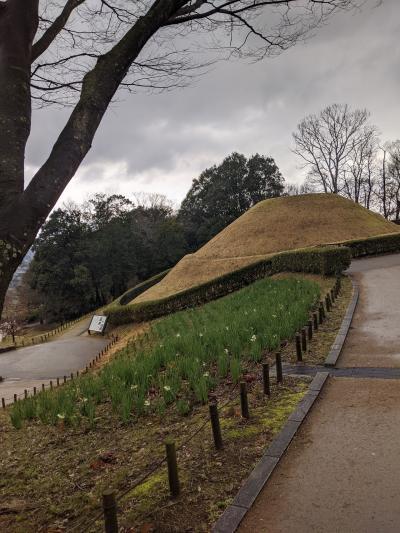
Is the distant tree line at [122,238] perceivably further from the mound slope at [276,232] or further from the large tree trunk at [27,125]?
the large tree trunk at [27,125]

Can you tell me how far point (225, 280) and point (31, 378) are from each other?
34.1ft

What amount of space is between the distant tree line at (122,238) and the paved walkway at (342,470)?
36606 millimetres

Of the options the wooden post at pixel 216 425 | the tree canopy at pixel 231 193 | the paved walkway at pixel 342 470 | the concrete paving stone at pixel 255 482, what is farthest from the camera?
the tree canopy at pixel 231 193

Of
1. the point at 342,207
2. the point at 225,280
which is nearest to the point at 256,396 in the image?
the point at 225,280

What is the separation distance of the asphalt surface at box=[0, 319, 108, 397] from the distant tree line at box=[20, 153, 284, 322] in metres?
20.8

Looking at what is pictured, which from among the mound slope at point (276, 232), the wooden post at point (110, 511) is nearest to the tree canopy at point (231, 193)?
the mound slope at point (276, 232)

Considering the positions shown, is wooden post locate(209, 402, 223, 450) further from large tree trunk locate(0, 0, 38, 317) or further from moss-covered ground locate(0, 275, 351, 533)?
large tree trunk locate(0, 0, 38, 317)

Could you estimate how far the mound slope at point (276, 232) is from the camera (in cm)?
2911

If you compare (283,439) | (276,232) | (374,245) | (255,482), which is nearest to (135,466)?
(255,482)

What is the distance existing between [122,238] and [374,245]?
86.0 feet

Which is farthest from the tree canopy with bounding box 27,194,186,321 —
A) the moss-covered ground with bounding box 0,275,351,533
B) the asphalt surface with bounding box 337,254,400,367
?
the moss-covered ground with bounding box 0,275,351,533

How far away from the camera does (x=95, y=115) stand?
2.55 m

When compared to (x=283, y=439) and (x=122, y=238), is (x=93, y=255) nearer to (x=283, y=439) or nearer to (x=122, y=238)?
(x=122, y=238)

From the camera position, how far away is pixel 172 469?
306 centimetres
